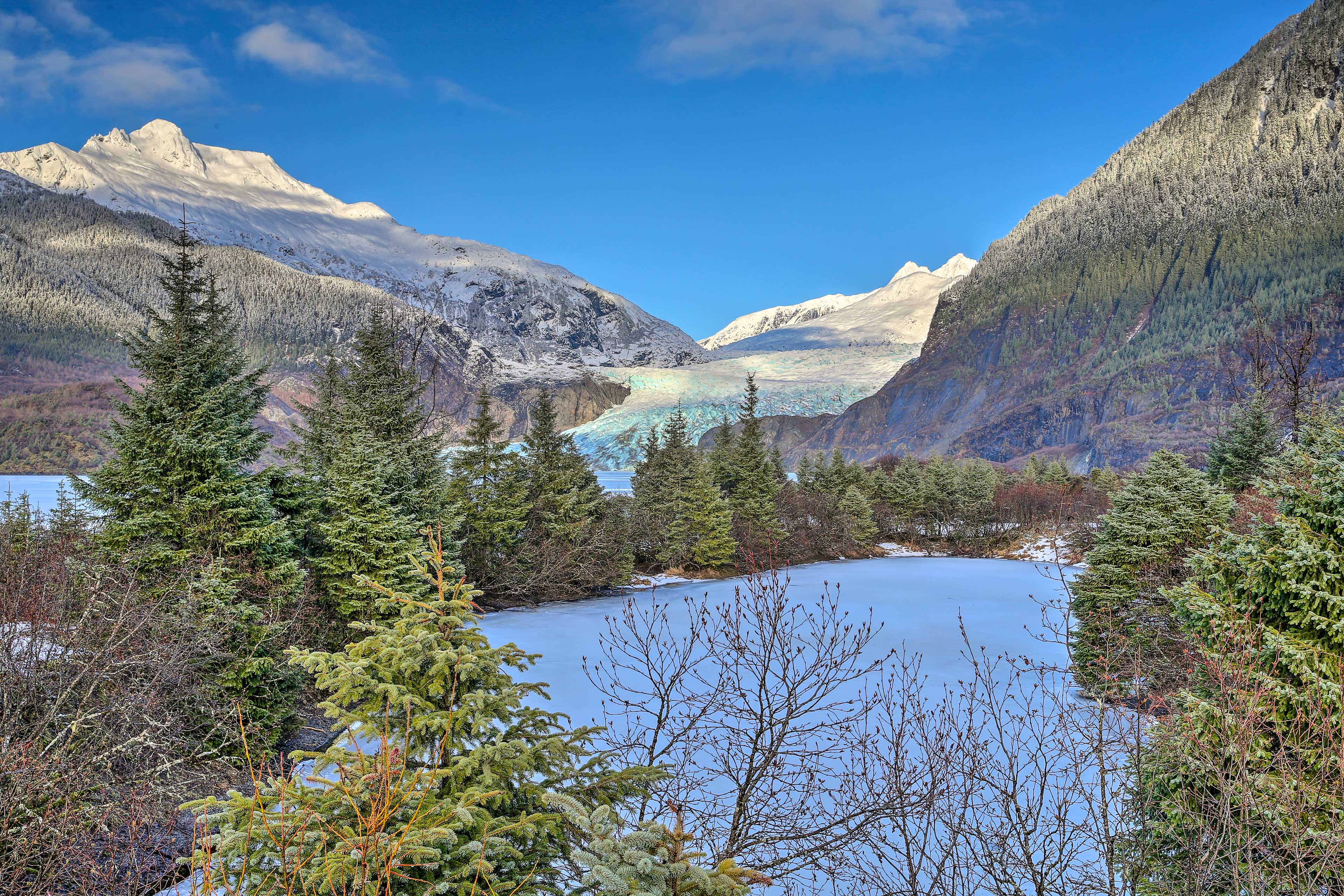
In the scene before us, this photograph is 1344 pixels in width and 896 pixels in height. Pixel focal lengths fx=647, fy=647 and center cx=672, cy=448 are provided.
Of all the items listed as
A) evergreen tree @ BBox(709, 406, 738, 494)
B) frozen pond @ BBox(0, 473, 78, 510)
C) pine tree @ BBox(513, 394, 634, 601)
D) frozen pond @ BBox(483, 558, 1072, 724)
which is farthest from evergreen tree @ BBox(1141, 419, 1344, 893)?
frozen pond @ BBox(0, 473, 78, 510)

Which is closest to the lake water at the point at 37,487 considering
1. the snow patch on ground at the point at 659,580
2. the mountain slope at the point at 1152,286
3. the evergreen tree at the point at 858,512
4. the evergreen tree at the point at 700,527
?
the evergreen tree at the point at 700,527

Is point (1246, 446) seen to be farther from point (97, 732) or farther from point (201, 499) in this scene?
point (97, 732)

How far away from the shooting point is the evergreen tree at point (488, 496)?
23594 mm

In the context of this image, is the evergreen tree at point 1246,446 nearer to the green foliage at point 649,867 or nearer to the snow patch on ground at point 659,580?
the snow patch on ground at point 659,580

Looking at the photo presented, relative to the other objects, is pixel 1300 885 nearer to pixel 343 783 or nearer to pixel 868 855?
pixel 868 855

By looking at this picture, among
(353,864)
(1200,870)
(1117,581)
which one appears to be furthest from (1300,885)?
(1117,581)

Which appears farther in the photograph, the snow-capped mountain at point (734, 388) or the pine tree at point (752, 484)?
the snow-capped mountain at point (734, 388)

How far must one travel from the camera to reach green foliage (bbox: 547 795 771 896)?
8.35 feet

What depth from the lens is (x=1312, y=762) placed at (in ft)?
15.4

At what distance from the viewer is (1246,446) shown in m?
22.1

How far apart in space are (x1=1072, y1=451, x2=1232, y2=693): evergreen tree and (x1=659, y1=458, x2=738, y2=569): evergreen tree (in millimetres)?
20260

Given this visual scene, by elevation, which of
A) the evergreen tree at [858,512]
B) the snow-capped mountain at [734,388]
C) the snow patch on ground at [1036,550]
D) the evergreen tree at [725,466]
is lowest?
the snow patch on ground at [1036,550]

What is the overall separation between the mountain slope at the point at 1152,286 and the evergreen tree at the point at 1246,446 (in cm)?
7690

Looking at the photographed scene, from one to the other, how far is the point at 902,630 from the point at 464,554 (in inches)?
590
